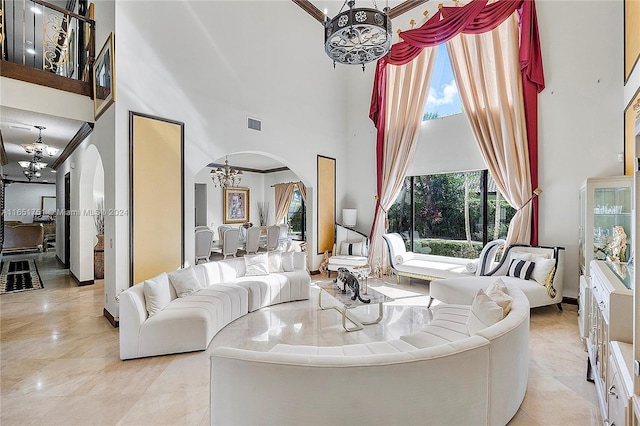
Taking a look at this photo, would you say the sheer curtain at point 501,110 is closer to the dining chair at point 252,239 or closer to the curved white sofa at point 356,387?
the curved white sofa at point 356,387

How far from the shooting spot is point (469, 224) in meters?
5.91

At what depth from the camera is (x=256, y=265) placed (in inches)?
189

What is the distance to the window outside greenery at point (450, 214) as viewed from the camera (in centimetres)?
562

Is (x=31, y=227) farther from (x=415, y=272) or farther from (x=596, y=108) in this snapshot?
(x=596, y=108)

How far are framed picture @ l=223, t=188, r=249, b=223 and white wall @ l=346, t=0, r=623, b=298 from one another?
27.7 ft

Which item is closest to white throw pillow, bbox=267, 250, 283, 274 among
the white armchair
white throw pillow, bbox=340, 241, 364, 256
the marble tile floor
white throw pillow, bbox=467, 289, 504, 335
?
the marble tile floor

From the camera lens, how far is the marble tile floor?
220 centimetres

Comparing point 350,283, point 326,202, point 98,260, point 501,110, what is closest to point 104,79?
point 98,260

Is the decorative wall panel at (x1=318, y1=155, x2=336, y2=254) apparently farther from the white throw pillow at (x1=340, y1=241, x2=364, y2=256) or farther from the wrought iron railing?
the wrought iron railing

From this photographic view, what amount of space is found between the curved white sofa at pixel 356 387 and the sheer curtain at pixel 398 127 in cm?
515

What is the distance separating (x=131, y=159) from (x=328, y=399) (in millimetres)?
3822

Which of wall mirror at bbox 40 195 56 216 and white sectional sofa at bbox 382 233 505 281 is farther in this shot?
wall mirror at bbox 40 195 56 216

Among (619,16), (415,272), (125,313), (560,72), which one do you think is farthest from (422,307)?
(619,16)

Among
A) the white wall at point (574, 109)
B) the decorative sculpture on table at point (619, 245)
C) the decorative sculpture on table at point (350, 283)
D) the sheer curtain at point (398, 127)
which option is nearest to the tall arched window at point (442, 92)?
the sheer curtain at point (398, 127)
